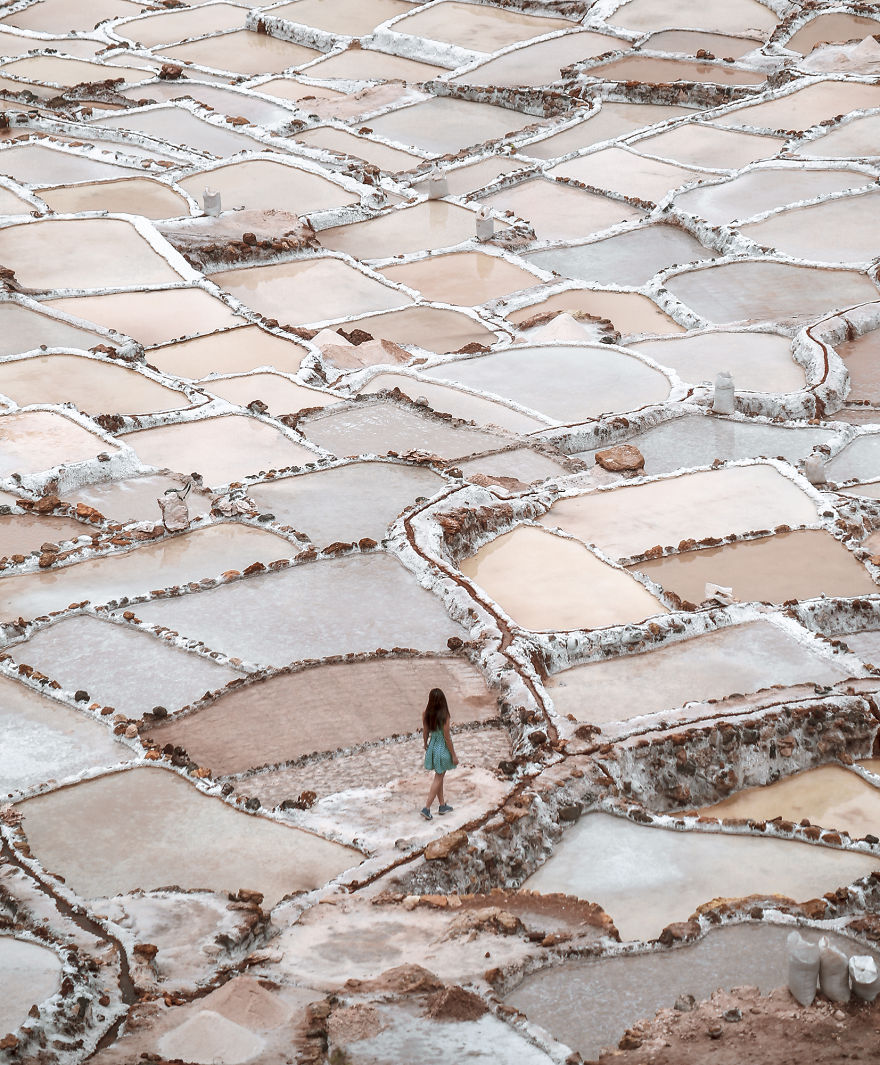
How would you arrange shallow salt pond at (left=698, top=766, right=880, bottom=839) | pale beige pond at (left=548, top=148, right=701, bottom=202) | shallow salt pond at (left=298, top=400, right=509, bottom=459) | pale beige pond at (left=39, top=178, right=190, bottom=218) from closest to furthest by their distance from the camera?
shallow salt pond at (left=698, top=766, right=880, bottom=839) → shallow salt pond at (left=298, top=400, right=509, bottom=459) → pale beige pond at (left=39, top=178, right=190, bottom=218) → pale beige pond at (left=548, top=148, right=701, bottom=202)

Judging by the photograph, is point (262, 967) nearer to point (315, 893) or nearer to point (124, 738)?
point (315, 893)

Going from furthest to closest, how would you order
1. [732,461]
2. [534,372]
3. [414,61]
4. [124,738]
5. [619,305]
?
[414,61] → [619,305] → [534,372] → [732,461] → [124,738]

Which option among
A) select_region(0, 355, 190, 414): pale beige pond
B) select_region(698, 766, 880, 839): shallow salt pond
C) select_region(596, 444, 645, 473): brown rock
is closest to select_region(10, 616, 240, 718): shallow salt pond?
select_region(698, 766, 880, 839): shallow salt pond

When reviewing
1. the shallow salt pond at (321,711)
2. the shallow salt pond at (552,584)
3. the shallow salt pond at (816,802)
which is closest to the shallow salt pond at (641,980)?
the shallow salt pond at (816,802)

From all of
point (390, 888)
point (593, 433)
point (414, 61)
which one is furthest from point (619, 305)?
point (390, 888)

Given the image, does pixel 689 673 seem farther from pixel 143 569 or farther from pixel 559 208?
pixel 559 208

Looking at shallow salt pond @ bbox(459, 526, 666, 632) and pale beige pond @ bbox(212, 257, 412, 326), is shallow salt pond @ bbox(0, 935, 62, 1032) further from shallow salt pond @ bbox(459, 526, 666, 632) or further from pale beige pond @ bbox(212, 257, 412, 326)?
pale beige pond @ bbox(212, 257, 412, 326)

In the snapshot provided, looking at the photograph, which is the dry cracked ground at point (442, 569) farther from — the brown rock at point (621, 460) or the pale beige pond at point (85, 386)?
the brown rock at point (621, 460)
